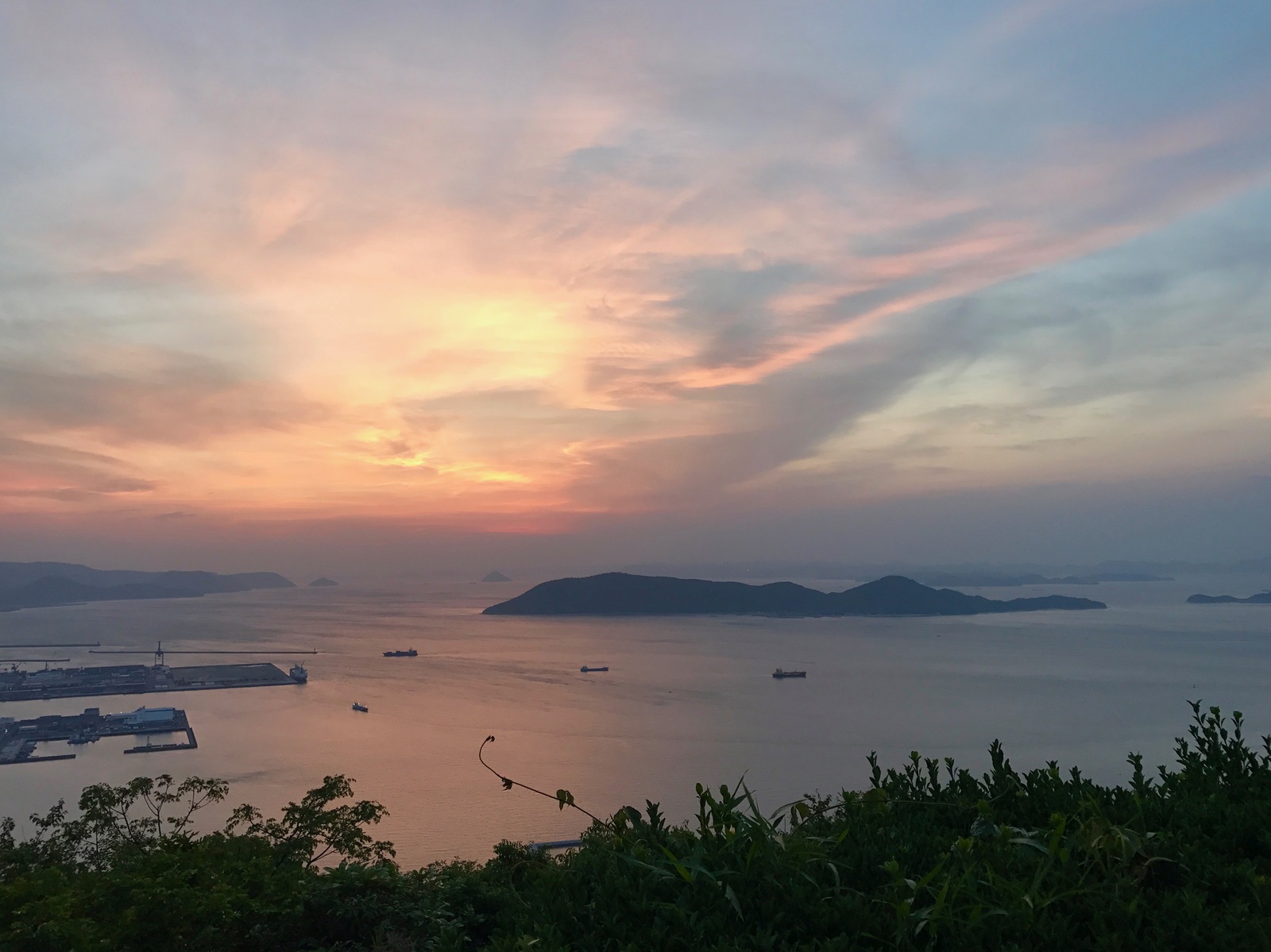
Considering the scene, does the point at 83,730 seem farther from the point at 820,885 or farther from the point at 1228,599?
the point at 1228,599

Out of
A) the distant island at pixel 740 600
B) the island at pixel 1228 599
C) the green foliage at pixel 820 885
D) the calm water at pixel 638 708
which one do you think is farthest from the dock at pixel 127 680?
the island at pixel 1228 599

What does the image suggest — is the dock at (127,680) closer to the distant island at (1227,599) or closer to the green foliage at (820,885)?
the green foliage at (820,885)

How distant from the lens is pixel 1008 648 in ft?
179

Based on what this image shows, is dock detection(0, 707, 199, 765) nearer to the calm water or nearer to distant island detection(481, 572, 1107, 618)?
the calm water

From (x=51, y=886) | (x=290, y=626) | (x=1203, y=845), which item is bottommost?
(x=290, y=626)

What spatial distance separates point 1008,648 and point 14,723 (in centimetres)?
5616

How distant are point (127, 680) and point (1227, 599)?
107041 mm

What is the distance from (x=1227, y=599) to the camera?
292 feet

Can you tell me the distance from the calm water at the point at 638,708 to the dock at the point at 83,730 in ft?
3.00

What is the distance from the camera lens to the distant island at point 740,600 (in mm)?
84688

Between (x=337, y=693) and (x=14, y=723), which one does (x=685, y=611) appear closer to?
(x=337, y=693)

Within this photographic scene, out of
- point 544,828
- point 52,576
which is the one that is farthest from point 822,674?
point 52,576

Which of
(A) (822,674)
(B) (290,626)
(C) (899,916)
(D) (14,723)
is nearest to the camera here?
(C) (899,916)

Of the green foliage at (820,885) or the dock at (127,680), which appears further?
the dock at (127,680)
